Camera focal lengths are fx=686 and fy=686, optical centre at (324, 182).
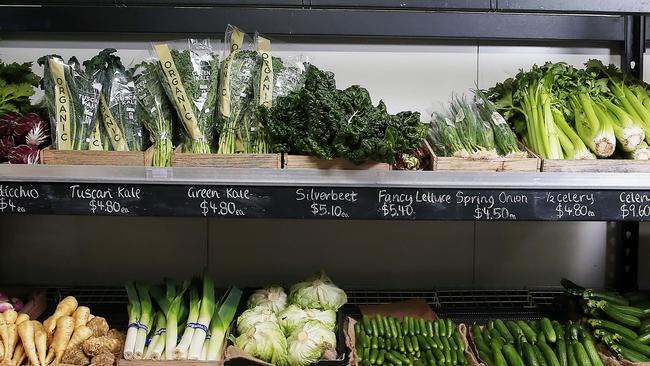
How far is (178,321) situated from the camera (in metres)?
2.74

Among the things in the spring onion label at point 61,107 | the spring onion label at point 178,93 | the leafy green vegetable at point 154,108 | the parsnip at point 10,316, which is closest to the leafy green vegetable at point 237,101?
the spring onion label at point 178,93

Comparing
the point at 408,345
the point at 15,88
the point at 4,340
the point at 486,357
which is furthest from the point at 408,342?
the point at 15,88

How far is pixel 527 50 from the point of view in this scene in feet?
11.5

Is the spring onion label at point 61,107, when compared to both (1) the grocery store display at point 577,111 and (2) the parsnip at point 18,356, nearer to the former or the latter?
(2) the parsnip at point 18,356

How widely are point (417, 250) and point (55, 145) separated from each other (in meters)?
1.89

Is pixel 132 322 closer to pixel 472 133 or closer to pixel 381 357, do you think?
pixel 381 357

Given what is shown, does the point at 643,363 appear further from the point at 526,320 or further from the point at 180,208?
the point at 180,208

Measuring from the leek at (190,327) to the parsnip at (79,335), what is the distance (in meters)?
0.36

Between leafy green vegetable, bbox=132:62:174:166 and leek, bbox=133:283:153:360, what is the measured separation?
66 cm

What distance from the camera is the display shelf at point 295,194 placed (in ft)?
7.77

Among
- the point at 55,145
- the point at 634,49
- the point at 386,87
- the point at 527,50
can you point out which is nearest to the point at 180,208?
the point at 55,145

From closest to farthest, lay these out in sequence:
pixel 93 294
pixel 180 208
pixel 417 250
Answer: pixel 180 208 → pixel 93 294 → pixel 417 250

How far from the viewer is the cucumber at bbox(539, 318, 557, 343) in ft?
8.87

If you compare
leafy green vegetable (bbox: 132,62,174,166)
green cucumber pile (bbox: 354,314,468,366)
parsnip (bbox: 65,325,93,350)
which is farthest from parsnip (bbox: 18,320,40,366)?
green cucumber pile (bbox: 354,314,468,366)
